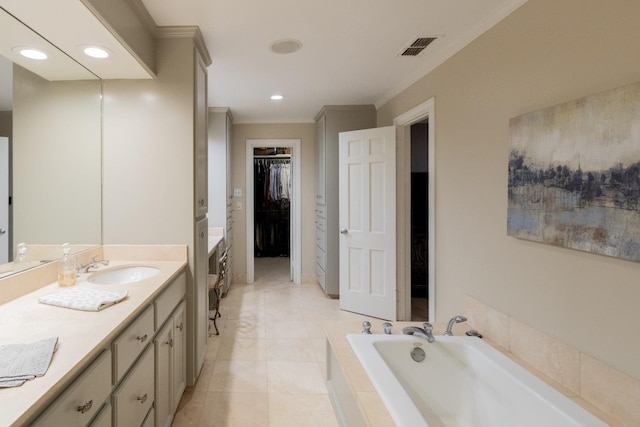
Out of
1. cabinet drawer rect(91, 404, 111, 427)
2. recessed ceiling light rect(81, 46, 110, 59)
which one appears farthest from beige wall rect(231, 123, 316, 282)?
cabinet drawer rect(91, 404, 111, 427)

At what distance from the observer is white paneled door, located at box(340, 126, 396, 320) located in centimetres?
314

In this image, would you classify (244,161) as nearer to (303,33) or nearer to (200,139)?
(200,139)

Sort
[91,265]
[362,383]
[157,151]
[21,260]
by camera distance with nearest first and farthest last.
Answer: [362,383]
[21,260]
[91,265]
[157,151]

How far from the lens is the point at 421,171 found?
4.14 m

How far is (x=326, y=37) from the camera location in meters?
2.12

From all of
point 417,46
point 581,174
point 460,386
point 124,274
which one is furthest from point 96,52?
point 460,386

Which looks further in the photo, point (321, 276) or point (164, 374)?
point (321, 276)

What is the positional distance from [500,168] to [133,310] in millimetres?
1922

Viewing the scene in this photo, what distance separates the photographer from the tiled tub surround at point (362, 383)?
1.14m

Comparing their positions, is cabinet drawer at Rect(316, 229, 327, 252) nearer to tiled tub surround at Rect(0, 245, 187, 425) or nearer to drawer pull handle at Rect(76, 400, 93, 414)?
tiled tub surround at Rect(0, 245, 187, 425)

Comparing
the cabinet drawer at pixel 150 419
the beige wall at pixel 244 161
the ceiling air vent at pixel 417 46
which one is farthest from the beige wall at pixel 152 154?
the beige wall at pixel 244 161

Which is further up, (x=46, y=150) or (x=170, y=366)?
(x=46, y=150)

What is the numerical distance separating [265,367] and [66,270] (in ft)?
4.80

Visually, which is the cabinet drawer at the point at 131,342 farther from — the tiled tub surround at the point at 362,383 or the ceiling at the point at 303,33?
the ceiling at the point at 303,33
